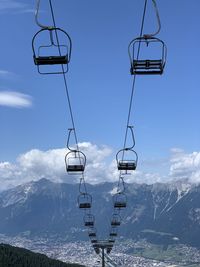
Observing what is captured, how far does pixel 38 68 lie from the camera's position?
12.8 m

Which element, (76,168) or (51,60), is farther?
(76,168)

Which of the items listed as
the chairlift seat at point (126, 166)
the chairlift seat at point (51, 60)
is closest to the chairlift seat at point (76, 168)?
the chairlift seat at point (126, 166)

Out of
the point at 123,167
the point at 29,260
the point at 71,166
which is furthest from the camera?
the point at 29,260

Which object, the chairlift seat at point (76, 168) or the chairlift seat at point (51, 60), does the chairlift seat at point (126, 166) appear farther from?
the chairlift seat at point (51, 60)

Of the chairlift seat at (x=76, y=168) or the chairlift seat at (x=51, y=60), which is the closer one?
the chairlift seat at (x=51, y=60)

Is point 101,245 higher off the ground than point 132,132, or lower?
lower

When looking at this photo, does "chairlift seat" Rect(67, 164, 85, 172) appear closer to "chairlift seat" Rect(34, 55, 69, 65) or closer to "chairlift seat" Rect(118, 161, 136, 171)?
"chairlift seat" Rect(118, 161, 136, 171)

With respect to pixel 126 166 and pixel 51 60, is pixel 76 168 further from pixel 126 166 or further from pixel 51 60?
pixel 51 60

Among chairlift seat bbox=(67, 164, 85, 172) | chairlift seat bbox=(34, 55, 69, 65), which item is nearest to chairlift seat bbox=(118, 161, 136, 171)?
chairlift seat bbox=(67, 164, 85, 172)

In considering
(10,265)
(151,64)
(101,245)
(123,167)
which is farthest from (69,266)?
(151,64)

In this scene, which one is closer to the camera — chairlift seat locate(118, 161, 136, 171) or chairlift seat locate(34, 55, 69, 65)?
chairlift seat locate(34, 55, 69, 65)

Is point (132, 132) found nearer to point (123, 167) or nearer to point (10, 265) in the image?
point (123, 167)

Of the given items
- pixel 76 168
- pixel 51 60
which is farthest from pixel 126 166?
pixel 51 60

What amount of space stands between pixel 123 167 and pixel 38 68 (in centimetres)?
1830
